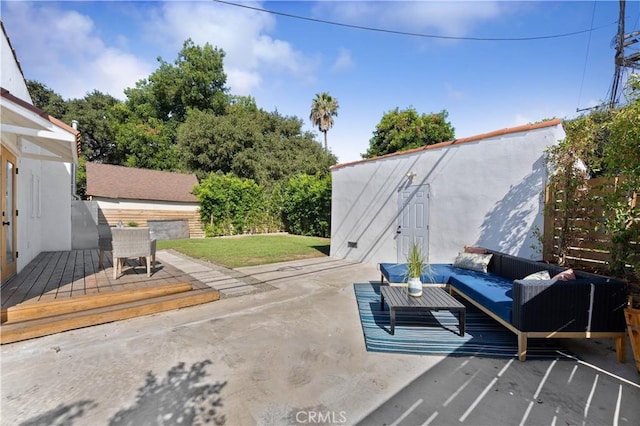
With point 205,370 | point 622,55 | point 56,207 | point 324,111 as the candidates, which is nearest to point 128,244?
point 205,370

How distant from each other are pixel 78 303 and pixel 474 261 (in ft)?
22.0

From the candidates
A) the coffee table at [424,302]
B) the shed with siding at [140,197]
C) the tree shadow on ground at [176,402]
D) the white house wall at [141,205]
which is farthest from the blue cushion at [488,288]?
the white house wall at [141,205]

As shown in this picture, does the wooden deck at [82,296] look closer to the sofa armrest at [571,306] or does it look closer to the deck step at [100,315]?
the deck step at [100,315]

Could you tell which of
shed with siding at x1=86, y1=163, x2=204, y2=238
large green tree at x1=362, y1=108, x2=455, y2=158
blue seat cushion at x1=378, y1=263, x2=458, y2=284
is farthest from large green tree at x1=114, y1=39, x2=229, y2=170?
blue seat cushion at x1=378, y1=263, x2=458, y2=284

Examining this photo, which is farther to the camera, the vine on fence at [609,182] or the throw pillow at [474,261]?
the throw pillow at [474,261]

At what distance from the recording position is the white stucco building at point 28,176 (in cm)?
404

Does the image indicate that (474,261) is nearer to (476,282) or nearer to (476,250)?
(476,250)

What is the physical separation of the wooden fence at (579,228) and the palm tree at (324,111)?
2512 centimetres

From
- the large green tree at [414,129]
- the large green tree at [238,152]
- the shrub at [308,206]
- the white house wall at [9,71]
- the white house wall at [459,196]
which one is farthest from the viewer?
the large green tree at [414,129]

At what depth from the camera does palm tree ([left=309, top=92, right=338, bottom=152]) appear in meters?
28.9

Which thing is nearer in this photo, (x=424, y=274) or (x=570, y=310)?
(x=570, y=310)

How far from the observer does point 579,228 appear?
4789mm

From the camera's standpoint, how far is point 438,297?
4.12 metres

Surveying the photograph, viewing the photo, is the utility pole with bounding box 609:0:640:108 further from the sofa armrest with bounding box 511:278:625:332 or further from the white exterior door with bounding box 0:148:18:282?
the white exterior door with bounding box 0:148:18:282
